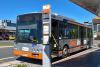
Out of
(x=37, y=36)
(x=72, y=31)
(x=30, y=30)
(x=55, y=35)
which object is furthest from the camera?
(x=72, y=31)

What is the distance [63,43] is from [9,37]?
4612 cm

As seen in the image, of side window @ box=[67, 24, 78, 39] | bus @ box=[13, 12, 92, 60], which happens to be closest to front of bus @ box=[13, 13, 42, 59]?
bus @ box=[13, 12, 92, 60]

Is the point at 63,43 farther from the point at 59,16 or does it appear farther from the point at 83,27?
the point at 83,27

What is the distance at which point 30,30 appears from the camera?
13.8 m

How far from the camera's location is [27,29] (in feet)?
45.9

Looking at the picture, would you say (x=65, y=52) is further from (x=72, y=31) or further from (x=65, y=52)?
(x=72, y=31)

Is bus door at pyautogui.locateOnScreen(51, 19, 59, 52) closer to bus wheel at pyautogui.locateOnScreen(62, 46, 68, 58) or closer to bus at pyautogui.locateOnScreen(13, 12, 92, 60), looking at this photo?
bus at pyautogui.locateOnScreen(13, 12, 92, 60)

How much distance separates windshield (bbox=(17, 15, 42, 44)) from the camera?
13.3 metres

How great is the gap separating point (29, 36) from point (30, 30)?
0.37 meters

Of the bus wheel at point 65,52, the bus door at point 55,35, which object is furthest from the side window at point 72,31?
the bus door at point 55,35

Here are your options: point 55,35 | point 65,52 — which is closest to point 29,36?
point 55,35

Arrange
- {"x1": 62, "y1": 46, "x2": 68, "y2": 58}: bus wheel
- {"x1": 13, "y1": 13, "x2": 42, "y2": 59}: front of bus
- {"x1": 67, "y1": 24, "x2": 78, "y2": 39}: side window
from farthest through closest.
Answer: {"x1": 67, "y1": 24, "x2": 78, "y2": 39}: side window < {"x1": 62, "y1": 46, "x2": 68, "y2": 58}: bus wheel < {"x1": 13, "y1": 13, "x2": 42, "y2": 59}: front of bus

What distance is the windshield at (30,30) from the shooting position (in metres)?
13.3

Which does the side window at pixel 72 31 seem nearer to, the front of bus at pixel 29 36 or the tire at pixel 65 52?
the tire at pixel 65 52
